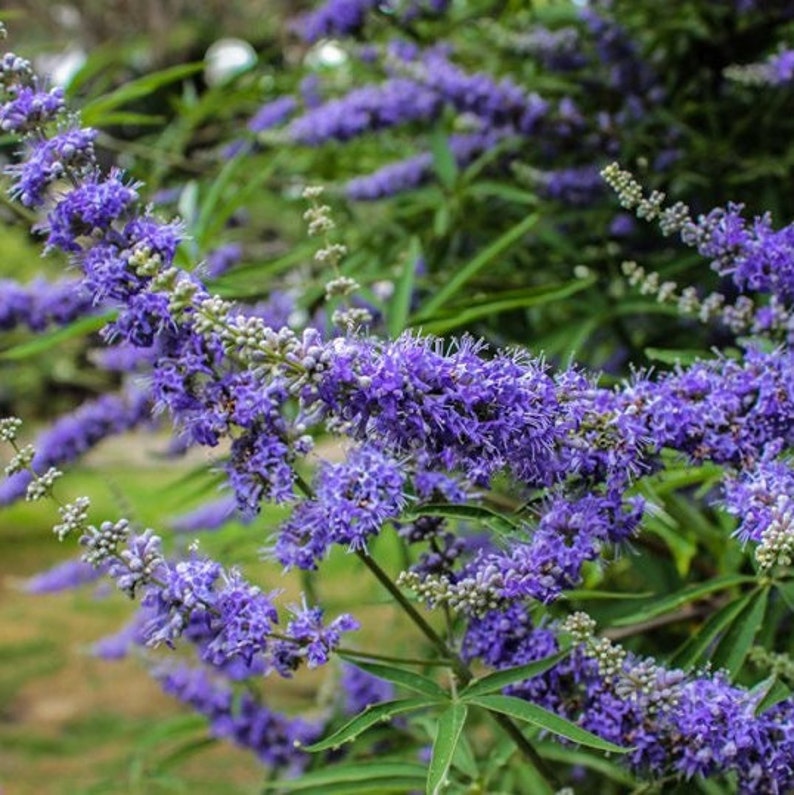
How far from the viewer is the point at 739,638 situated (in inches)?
93.0

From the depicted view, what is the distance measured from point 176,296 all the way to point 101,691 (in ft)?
32.4

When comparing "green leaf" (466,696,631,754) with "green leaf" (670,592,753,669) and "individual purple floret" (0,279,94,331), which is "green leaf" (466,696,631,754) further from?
"individual purple floret" (0,279,94,331)

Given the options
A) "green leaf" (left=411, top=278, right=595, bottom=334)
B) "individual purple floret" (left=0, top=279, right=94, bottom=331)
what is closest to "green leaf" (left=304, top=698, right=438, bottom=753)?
"green leaf" (left=411, top=278, right=595, bottom=334)

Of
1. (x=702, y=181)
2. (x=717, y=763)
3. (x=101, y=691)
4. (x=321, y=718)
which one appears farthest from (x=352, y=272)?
(x=101, y=691)

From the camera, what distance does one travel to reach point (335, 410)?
1856 millimetres

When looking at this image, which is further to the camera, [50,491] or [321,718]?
[321,718]

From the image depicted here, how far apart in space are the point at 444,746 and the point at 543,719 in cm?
16

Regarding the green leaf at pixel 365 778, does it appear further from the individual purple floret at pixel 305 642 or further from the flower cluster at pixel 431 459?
the individual purple floret at pixel 305 642

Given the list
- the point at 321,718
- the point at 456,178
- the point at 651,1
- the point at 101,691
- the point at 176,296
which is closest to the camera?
the point at 176,296

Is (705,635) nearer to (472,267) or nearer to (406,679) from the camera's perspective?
(406,679)

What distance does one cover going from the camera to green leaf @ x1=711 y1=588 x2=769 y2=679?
2.30m

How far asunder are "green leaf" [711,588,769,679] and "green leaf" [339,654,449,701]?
0.55 metres

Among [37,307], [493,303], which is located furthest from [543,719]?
[37,307]

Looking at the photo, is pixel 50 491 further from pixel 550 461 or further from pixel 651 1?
pixel 651 1
